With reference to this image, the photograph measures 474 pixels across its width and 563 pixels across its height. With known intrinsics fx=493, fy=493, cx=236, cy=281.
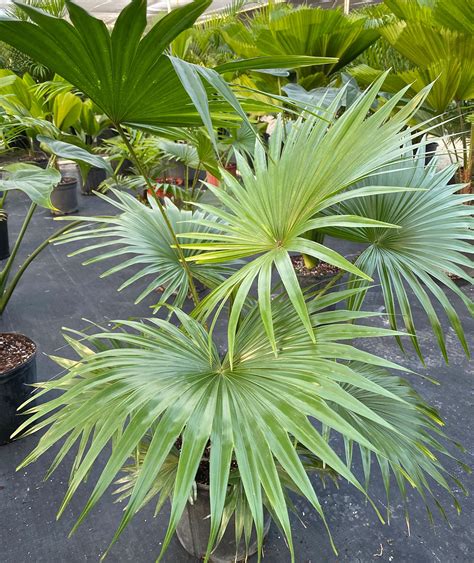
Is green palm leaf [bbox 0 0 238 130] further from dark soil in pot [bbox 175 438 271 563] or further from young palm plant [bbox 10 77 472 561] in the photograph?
dark soil in pot [bbox 175 438 271 563]

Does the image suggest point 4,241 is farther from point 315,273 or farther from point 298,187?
point 298,187

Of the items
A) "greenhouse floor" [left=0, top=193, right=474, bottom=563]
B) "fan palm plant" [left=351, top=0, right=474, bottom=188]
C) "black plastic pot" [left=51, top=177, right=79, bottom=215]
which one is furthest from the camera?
"black plastic pot" [left=51, top=177, right=79, bottom=215]

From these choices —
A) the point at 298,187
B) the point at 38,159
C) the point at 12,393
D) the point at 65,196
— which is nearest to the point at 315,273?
the point at 12,393

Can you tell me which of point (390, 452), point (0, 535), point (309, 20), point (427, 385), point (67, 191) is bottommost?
point (0, 535)

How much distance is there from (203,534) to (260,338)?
530 mm

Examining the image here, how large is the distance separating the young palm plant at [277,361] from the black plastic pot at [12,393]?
21.3 inches

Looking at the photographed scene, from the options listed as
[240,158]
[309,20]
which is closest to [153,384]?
[240,158]

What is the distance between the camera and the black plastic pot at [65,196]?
376 cm

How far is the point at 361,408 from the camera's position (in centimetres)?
65

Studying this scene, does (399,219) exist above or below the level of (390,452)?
above

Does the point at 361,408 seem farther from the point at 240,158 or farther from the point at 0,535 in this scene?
the point at 0,535

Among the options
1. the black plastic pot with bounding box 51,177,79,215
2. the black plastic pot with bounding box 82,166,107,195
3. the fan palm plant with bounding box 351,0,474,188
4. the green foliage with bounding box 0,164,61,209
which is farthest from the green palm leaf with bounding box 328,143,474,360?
the black plastic pot with bounding box 82,166,107,195

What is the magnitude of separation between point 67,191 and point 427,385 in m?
3.02

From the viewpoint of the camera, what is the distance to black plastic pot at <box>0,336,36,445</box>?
1.50 m
